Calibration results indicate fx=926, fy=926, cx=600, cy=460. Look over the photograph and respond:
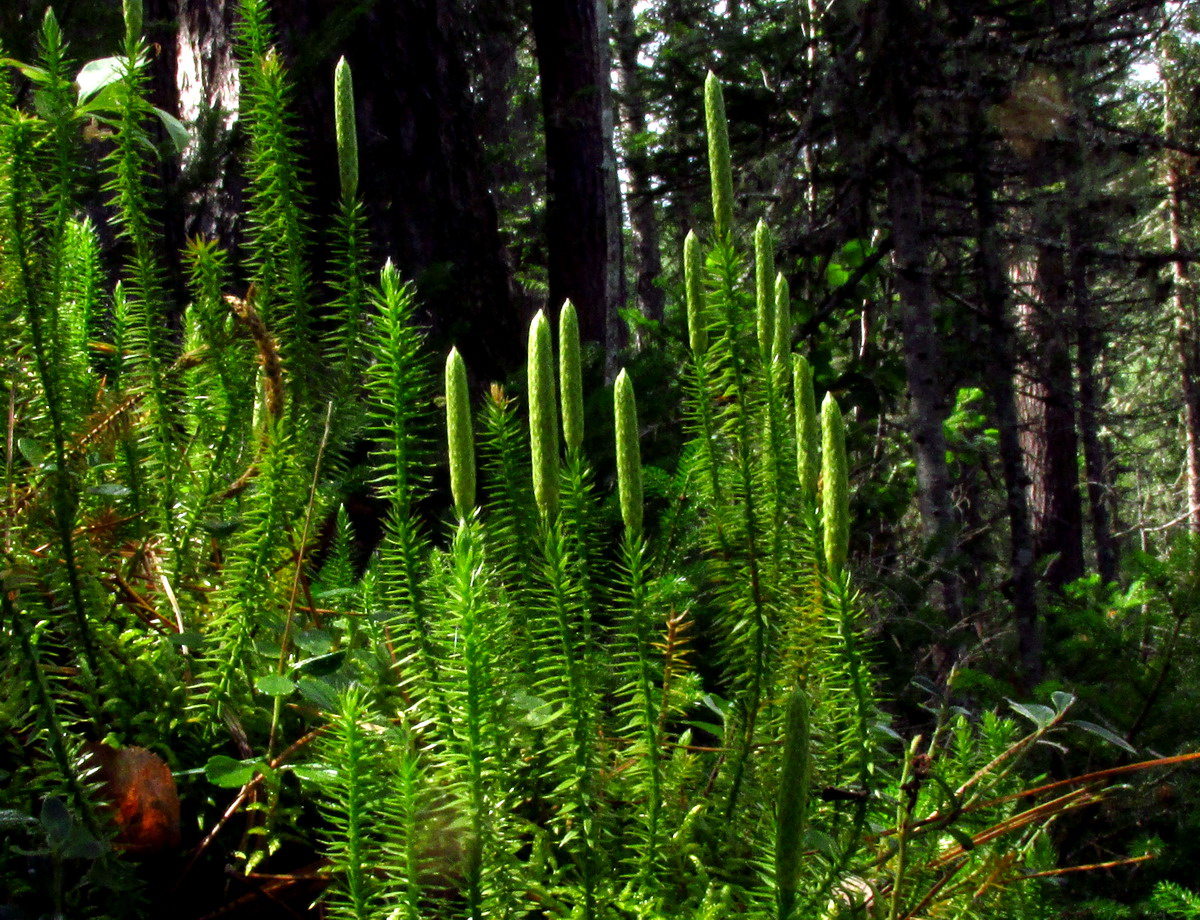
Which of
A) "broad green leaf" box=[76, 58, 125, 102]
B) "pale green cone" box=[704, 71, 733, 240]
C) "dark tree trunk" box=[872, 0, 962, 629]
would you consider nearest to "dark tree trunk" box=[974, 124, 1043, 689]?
"dark tree trunk" box=[872, 0, 962, 629]

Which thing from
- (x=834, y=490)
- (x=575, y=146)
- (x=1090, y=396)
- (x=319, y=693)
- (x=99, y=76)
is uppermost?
(x=575, y=146)

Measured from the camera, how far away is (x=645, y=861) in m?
0.76

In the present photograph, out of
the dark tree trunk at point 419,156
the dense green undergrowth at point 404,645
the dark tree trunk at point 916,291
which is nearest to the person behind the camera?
the dense green undergrowth at point 404,645

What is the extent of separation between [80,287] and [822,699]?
1.13 meters

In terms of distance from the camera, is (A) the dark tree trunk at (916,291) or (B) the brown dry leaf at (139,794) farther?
(A) the dark tree trunk at (916,291)

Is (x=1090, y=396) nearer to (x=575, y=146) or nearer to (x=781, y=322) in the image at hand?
(x=575, y=146)

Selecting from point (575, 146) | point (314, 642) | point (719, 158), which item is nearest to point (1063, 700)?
point (719, 158)

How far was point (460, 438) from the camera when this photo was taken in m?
0.80

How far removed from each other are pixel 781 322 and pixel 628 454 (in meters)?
0.27

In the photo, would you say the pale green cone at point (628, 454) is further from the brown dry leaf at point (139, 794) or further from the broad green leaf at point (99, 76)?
the broad green leaf at point (99, 76)

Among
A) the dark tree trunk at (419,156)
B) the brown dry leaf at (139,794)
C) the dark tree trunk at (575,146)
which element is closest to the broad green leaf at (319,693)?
the brown dry leaf at (139,794)

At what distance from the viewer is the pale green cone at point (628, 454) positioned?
77 cm

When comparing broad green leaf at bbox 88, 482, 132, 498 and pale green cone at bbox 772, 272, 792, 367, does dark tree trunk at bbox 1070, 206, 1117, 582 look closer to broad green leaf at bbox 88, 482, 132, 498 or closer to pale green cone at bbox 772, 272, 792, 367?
pale green cone at bbox 772, 272, 792, 367

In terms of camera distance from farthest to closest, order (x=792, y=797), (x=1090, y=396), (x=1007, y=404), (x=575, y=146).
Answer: (x=1090, y=396), (x=1007, y=404), (x=575, y=146), (x=792, y=797)
